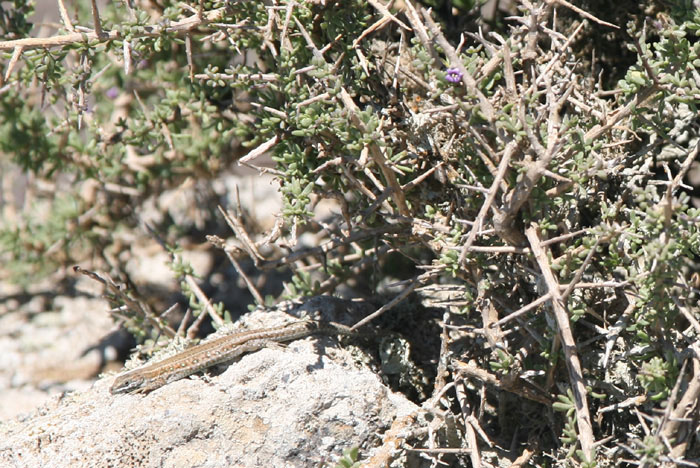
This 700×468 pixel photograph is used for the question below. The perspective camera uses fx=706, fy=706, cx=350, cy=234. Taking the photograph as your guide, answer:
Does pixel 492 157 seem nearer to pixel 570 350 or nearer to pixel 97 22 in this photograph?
pixel 570 350

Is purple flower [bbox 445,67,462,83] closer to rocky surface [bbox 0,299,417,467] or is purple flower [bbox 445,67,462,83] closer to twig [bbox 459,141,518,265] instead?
twig [bbox 459,141,518,265]

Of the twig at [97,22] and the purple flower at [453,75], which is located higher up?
the twig at [97,22]

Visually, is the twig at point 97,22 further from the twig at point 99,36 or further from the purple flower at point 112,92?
the purple flower at point 112,92

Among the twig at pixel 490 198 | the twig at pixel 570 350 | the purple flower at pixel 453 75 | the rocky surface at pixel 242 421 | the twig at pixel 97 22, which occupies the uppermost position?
the twig at pixel 97 22

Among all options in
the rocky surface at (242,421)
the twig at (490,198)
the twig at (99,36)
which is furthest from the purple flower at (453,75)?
the rocky surface at (242,421)

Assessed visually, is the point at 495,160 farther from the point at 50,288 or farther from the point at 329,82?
the point at 50,288

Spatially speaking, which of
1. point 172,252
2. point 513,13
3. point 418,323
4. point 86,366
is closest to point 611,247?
point 418,323

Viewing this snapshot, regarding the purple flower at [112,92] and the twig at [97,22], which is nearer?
the twig at [97,22]

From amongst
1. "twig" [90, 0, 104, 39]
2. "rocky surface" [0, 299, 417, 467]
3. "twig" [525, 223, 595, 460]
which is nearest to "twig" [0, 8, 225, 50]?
"twig" [90, 0, 104, 39]
